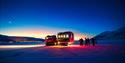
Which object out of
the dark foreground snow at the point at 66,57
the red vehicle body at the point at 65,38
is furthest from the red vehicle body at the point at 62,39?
the dark foreground snow at the point at 66,57

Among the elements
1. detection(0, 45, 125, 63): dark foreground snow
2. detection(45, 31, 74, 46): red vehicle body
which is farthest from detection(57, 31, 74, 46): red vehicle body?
detection(0, 45, 125, 63): dark foreground snow

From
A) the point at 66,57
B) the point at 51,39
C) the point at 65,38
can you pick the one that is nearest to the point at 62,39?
the point at 65,38

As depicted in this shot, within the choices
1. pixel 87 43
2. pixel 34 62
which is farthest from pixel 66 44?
pixel 34 62

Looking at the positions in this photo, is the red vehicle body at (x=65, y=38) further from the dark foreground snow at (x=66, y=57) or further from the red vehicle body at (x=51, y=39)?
the dark foreground snow at (x=66, y=57)

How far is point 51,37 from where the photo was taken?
50500 millimetres

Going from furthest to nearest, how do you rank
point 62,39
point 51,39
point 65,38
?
1. point 51,39
2. point 62,39
3. point 65,38

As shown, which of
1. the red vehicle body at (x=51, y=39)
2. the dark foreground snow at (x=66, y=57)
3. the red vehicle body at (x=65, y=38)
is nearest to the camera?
the dark foreground snow at (x=66, y=57)

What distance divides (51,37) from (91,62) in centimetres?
3774

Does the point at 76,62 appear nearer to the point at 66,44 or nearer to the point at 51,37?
the point at 66,44

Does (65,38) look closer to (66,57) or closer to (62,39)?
(62,39)

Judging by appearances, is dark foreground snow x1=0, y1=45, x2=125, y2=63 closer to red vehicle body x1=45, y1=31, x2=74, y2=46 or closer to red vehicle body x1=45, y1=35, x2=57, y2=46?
red vehicle body x1=45, y1=31, x2=74, y2=46

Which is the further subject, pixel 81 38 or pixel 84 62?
pixel 81 38

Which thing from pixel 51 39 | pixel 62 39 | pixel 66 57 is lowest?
pixel 66 57

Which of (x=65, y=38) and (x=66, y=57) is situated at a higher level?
(x=65, y=38)
